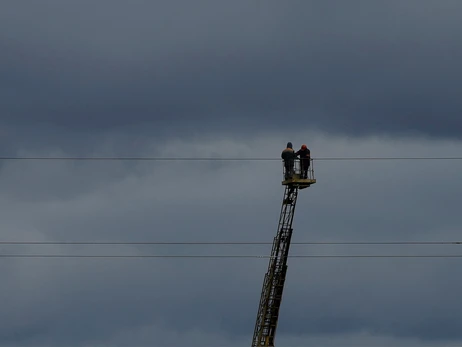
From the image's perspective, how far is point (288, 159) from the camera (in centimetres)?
12362

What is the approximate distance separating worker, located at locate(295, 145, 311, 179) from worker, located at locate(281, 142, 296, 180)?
1.90 ft

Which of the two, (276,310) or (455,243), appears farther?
(276,310)

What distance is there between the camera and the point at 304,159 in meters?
124

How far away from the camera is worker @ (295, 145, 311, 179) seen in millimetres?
123188

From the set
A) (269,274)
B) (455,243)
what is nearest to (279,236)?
(269,274)

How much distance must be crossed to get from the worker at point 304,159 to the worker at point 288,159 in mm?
579

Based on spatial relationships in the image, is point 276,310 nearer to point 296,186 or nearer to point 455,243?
point 296,186

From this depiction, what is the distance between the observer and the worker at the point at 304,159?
123188mm

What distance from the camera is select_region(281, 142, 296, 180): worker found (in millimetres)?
123000

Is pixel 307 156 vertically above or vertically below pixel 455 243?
above

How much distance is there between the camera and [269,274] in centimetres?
12950

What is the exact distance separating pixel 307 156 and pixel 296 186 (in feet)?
10.5

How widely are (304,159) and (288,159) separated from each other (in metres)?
1.44

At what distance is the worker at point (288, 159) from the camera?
123000 millimetres
